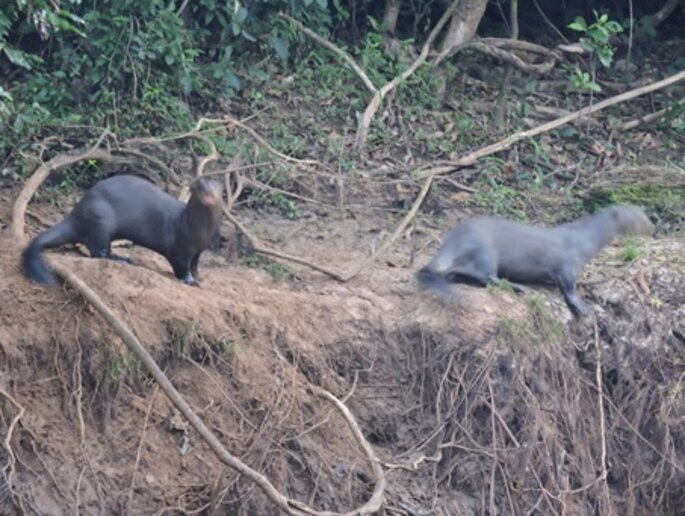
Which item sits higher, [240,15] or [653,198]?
[240,15]

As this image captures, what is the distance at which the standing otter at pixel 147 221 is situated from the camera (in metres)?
7.38

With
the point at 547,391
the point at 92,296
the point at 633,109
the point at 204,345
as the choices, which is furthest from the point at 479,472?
the point at 633,109

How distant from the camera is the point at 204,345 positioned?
280 inches

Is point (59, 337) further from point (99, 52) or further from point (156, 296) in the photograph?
point (99, 52)

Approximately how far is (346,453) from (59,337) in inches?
57.5

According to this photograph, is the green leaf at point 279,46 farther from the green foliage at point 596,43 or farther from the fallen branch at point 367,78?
the green foliage at point 596,43

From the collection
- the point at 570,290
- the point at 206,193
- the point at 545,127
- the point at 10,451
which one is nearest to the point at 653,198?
the point at 545,127

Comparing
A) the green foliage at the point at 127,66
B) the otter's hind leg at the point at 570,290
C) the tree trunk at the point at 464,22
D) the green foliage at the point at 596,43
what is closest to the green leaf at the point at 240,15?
the green foliage at the point at 127,66

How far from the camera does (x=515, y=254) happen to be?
26.6 ft

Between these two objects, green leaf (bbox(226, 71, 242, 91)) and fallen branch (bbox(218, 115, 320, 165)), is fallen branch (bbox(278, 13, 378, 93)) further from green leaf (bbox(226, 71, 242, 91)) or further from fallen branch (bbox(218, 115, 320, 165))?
fallen branch (bbox(218, 115, 320, 165))

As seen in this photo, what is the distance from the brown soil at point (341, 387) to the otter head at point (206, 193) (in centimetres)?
40

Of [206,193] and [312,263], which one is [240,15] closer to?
[312,263]

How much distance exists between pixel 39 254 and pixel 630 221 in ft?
11.2

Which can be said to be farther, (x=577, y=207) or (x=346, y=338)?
(x=577, y=207)
